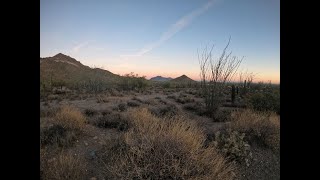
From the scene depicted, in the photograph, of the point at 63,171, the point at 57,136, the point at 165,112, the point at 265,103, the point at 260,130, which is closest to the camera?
the point at 63,171

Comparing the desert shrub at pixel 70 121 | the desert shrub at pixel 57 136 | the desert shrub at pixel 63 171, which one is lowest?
the desert shrub at pixel 63 171

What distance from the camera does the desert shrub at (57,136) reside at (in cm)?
605

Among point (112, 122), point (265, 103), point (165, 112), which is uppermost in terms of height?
point (265, 103)

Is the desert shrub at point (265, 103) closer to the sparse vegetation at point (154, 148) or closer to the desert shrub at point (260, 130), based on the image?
the sparse vegetation at point (154, 148)

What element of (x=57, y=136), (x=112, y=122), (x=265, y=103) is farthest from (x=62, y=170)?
(x=265, y=103)

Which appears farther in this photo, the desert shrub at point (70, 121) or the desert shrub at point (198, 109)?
the desert shrub at point (198, 109)

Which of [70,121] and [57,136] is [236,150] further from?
[70,121]

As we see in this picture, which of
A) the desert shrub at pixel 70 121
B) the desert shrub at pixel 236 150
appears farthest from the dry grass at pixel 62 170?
the desert shrub at pixel 70 121

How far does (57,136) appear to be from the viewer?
6.27m
